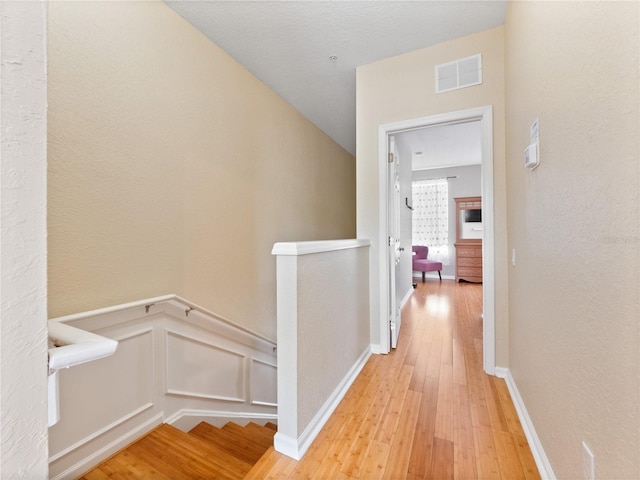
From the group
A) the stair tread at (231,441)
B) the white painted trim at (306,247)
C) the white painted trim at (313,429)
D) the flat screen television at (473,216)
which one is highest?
the flat screen television at (473,216)

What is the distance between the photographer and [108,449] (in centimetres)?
163

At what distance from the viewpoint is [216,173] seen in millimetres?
2418

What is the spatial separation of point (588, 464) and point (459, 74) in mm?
2531

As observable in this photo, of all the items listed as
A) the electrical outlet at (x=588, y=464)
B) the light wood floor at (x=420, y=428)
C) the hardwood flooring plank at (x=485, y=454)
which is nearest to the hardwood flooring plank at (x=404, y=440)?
the light wood floor at (x=420, y=428)

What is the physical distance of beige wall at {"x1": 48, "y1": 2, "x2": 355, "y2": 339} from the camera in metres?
1.52

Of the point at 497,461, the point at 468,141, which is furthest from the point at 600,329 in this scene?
the point at 468,141

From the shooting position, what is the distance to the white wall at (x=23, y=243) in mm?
429

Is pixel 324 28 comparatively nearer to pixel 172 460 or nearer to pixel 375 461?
pixel 375 461

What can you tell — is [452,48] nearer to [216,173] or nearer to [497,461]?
[216,173]

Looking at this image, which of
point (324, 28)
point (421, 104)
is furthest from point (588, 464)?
point (324, 28)

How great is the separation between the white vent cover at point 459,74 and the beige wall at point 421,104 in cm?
4

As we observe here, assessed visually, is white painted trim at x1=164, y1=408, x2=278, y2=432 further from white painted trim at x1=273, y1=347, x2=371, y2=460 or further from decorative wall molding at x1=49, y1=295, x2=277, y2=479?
white painted trim at x1=273, y1=347, x2=371, y2=460

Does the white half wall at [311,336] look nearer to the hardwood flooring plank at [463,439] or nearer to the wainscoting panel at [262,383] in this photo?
the hardwood flooring plank at [463,439]

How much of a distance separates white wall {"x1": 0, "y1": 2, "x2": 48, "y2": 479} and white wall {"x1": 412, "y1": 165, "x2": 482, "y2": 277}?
7329 mm
